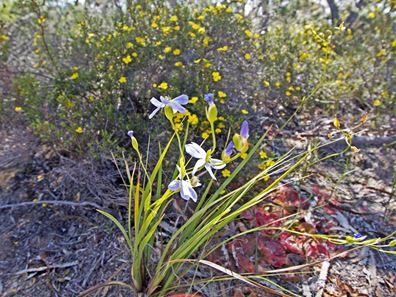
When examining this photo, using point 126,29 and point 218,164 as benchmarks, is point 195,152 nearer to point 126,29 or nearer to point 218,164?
point 218,164

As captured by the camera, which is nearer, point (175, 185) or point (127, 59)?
point (175, 185)

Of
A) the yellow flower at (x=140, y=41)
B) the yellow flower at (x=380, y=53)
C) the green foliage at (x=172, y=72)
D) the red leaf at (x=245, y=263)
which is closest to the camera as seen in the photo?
the red leaf at (x=245, y=263)

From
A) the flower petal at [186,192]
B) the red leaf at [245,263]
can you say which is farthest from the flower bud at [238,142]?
the red leaf at [245,263]

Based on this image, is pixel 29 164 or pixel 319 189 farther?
pixel 29 164

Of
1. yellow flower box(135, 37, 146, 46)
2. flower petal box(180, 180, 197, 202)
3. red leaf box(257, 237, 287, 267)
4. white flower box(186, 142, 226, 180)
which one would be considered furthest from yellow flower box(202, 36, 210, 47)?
flower petal box(180, 180, 197, 202)

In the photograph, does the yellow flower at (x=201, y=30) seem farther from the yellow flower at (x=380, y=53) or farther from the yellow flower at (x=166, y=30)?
the yellow flower at (x=380, y=53)

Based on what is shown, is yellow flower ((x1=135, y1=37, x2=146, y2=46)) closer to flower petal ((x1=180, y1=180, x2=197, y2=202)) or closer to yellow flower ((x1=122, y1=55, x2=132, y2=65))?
yellow flower ((x1=122, y1=55, x2=132, y2=65))

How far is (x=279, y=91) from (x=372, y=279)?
1627 mm

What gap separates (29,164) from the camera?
2703 mm

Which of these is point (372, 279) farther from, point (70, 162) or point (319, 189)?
point (70, 162)

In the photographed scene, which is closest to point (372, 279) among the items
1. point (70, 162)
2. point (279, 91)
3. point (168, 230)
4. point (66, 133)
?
point (168, 230)

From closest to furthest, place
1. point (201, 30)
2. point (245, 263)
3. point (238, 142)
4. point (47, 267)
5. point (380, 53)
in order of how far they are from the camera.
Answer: point (238, 142)
point (245, 263)
point (47, 267)
point (201, 30)
point (380, 53)

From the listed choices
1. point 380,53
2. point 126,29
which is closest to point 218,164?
point 126,29

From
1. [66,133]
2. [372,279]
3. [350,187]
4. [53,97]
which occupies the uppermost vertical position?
[53,97]
